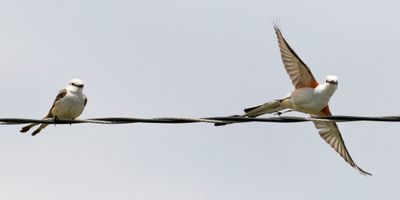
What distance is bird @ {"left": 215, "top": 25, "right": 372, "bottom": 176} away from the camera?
12203mm

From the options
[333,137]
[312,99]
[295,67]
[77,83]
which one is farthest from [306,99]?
[77,83]

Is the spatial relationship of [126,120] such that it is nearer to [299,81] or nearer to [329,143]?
[299,81]

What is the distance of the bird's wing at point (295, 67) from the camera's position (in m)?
13.0

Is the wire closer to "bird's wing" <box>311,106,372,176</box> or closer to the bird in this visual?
the bird

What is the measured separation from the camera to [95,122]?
8641 millimetres

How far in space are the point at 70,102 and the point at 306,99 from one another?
3.08 meters

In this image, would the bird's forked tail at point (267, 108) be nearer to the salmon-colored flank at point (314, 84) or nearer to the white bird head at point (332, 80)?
the salmon-colored flank at point (314, 84)

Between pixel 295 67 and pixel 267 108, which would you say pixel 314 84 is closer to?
pixel 295 67

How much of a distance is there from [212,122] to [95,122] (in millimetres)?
1093

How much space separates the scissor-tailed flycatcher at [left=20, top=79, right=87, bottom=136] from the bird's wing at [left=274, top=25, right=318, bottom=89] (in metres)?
3.03

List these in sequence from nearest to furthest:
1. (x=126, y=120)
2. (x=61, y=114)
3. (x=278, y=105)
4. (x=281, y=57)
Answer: (x=126, y=120) < (x=61, y=114) < (x=278, y=105) < (x=281, y=57)

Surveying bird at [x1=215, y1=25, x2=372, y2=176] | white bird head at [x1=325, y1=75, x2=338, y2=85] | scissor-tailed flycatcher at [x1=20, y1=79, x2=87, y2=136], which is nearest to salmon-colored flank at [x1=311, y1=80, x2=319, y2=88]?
bird at [x1=215, y1=25, x2=372, y2=176]

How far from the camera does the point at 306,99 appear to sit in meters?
12.3

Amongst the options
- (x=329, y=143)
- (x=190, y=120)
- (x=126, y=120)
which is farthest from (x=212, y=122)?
(x=329, y=143)
